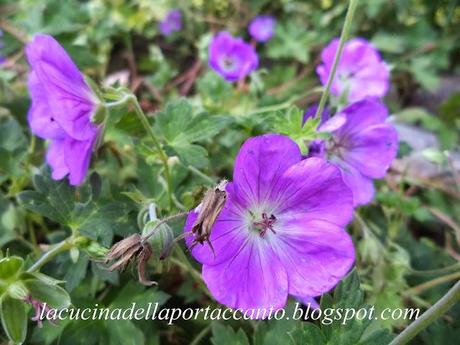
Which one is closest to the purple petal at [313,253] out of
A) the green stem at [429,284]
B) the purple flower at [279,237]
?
the purple flower at [279,237]

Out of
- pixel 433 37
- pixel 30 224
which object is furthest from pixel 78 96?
pixel 433 37

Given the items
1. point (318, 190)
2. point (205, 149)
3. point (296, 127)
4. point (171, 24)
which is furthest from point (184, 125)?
point (171, 24)

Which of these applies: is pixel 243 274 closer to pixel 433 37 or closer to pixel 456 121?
pixel 456 121

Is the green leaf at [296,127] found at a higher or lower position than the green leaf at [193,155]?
higher

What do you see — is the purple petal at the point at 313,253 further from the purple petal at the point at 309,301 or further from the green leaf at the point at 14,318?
the green leaf at the point at 14,318

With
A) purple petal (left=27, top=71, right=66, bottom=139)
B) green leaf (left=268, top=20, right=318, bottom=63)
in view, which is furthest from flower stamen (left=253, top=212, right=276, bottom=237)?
green leaf (left=268, top=20, right=318, bottom=63)

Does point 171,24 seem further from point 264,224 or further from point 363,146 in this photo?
point 264,224
